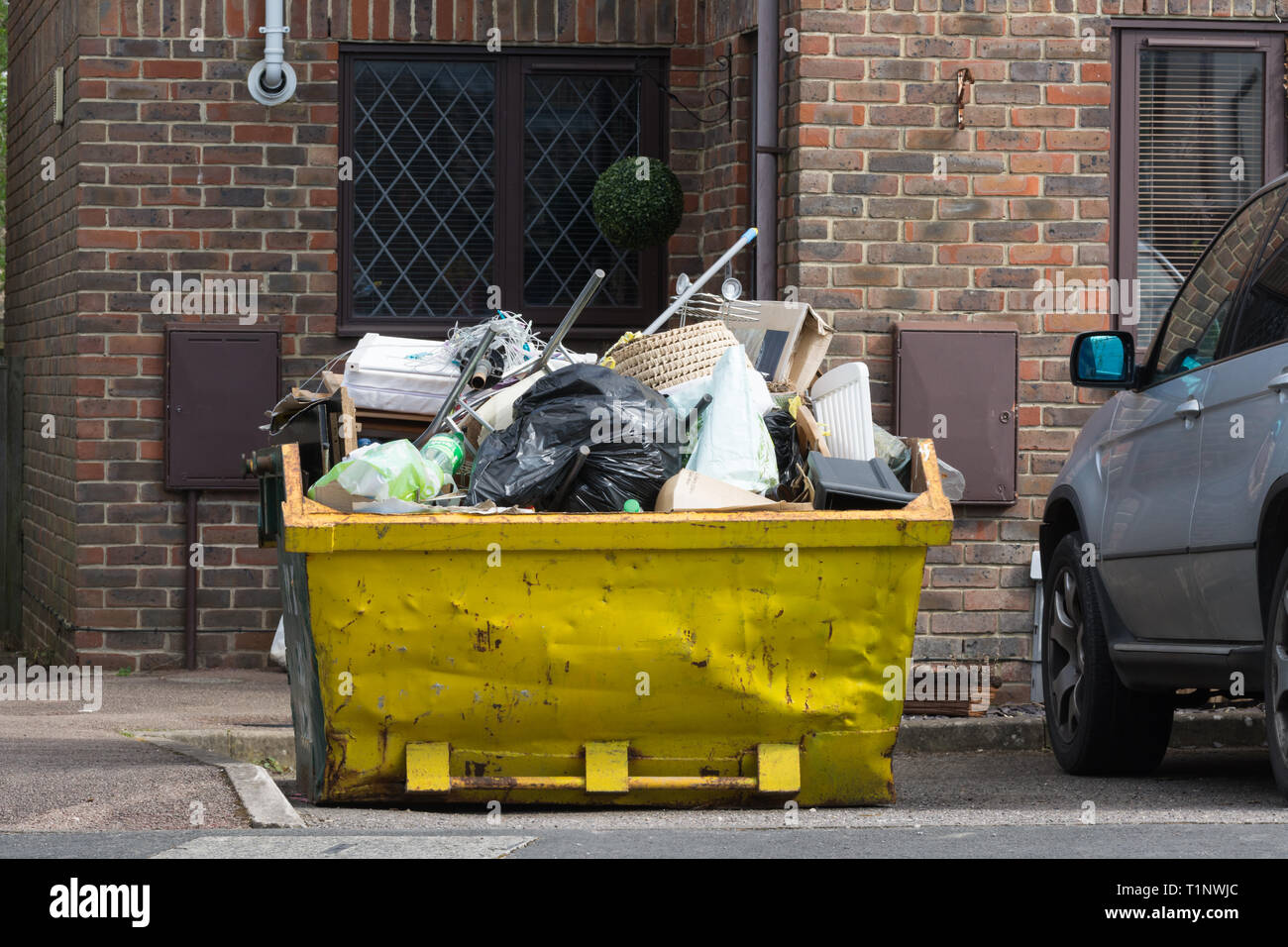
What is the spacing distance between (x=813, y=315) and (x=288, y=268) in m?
3.77

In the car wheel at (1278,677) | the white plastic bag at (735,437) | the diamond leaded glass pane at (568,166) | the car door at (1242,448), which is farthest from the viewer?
the diamond leaded glass pane at (568,166)

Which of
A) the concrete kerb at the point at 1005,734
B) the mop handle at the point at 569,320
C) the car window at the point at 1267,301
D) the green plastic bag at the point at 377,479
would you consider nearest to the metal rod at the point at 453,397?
the mop handle at the point at 569,320

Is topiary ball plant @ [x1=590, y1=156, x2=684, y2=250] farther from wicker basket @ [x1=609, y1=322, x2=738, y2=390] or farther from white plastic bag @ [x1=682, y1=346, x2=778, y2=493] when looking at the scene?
white plastic bag @ [x1=682, y1=346, x2=778, y2=493]

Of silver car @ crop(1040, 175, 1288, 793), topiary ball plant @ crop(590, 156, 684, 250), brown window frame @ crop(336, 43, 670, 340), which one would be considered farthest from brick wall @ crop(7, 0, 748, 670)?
silver car @ crop(1040, 175, 1288, 793)

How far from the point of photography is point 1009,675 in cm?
873

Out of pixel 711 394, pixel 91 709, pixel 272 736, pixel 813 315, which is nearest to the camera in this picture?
pixel 711 394

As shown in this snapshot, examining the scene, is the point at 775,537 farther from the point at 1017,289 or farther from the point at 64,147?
the point at 64,147

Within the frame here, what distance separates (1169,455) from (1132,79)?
3347mm

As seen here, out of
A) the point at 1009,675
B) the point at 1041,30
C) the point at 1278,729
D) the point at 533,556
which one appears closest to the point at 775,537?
the point at 533,556

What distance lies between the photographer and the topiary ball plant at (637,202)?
933cm

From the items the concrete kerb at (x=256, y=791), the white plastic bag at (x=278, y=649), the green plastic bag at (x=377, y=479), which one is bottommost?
the white plastic bag at (x=278, y=649)

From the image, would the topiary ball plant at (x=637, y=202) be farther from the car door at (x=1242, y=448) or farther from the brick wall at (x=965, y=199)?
the car door at (x=1242, y=448)

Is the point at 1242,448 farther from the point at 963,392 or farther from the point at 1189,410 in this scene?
the point at 963,392

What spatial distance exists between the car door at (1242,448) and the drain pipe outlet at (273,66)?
542 cm
